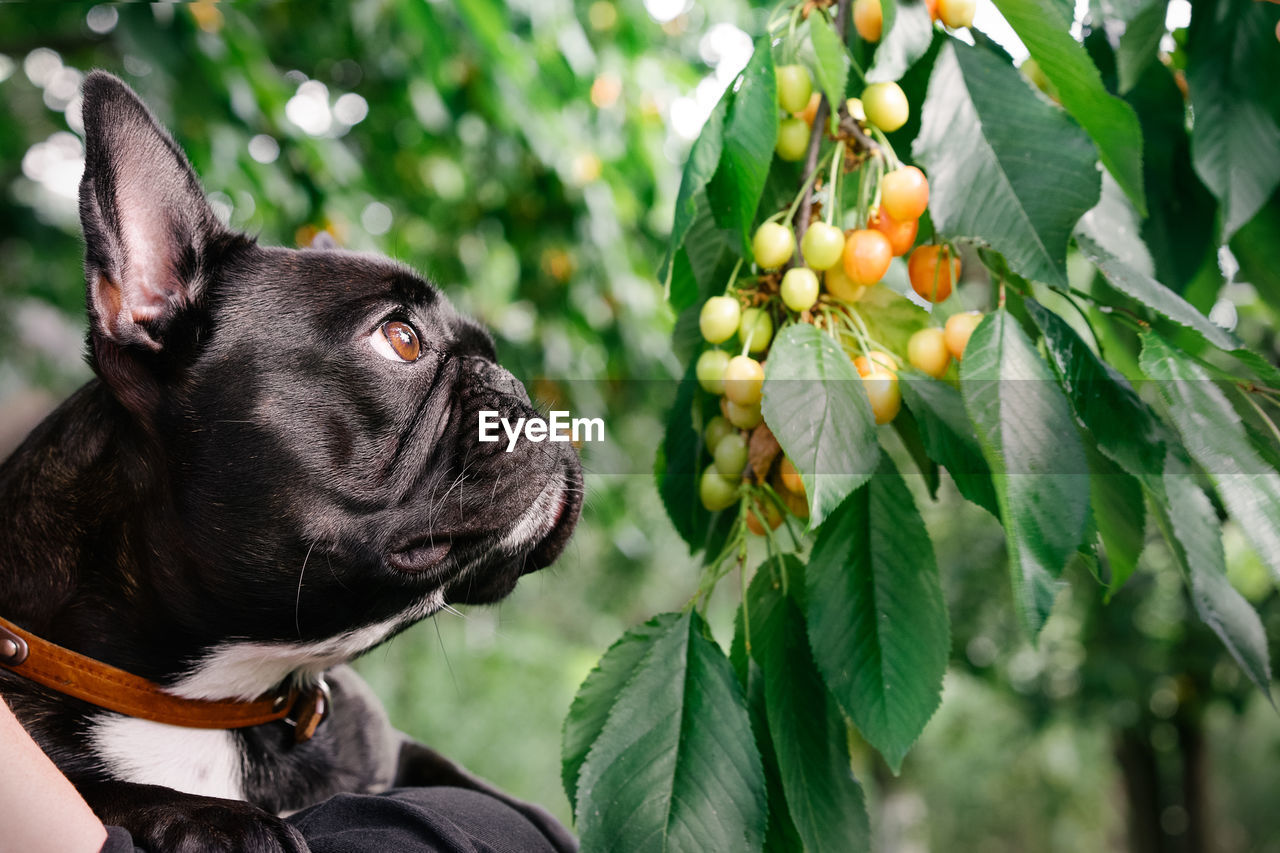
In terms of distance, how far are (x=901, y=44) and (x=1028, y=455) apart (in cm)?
38

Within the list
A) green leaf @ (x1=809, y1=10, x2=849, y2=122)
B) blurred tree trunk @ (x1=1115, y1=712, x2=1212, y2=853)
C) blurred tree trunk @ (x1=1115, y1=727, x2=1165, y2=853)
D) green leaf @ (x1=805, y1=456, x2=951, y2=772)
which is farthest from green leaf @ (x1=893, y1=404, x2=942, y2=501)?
blurred tree trunk @ (x1=1115, y1=727, x2=1165, y2=853)

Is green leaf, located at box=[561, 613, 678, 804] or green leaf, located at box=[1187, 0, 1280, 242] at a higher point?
green leaf, located at box=[1187, 0, 1280, 242]

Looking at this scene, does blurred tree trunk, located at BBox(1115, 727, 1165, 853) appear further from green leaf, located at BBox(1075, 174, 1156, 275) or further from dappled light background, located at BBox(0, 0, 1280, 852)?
green leaf, located at BBox(1075, 174, 1156, 275)

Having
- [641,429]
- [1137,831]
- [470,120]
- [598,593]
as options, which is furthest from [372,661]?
[1137,831]

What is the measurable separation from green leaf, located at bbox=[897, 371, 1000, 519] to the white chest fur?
33.0 inches

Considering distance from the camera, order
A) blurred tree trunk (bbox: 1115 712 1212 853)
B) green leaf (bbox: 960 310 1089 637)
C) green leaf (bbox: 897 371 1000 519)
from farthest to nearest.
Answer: blurred tree trunk (bbox: 1115 712 1212 853), green leaf (bbox: 897 371 1000 519), green leaf (bbox: 960 310 1089 637)

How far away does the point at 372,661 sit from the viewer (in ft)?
19.8

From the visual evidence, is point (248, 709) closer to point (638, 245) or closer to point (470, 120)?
point (470, 120)

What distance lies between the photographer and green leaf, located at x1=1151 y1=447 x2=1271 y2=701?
791 mm

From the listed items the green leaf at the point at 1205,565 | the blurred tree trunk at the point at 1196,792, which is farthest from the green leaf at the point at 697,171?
the blurred tree trunk at the point at 1196,792

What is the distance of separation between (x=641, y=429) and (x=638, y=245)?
1.63 m

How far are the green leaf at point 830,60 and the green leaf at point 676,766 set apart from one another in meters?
0.49

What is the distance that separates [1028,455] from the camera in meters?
0.69

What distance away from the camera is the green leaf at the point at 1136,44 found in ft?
3.39
